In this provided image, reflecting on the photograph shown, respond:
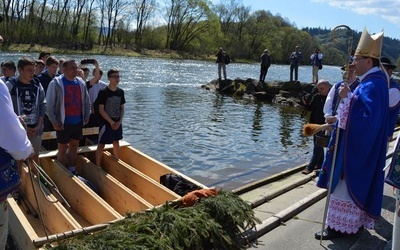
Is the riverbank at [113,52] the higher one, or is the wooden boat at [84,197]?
the riverbank at [113,52]

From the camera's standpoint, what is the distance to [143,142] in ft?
36.2

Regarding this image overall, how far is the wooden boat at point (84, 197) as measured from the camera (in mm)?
4156

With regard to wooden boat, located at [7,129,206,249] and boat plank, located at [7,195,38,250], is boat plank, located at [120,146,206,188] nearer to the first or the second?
wooden boat, located at [7,129,206,249]

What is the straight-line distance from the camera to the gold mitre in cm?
438

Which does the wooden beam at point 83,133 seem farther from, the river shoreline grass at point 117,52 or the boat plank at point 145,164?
the river shoreline grass at point 117,52

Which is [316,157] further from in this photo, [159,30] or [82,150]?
[159,30]

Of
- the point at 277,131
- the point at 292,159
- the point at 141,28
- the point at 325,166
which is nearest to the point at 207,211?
the point at 325,166

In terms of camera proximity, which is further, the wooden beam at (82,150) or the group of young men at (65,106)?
the wooden beam at (82,150)

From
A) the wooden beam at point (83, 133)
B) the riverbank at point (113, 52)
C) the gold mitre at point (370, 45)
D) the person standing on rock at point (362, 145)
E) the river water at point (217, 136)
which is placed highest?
the riverbank at point (113, 52)

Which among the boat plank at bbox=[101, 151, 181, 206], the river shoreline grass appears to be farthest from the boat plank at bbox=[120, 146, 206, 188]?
the river shoreline grass

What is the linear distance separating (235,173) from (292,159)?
2242mm

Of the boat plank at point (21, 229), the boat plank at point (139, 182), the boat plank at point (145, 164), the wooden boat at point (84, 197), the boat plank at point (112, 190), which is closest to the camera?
the boat plank at point (21, 229)

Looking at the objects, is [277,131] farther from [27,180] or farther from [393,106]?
[27,180]

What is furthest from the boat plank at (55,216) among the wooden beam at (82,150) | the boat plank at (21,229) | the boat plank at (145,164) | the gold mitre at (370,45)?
the gold mitre at (370,45)
